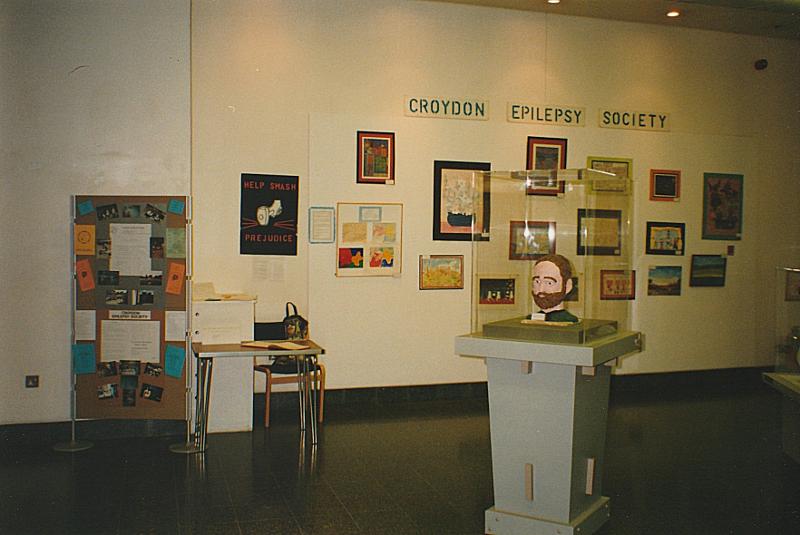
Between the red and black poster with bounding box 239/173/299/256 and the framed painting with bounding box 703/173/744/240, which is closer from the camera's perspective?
the red and black poster with bounding box 239/173/299/256

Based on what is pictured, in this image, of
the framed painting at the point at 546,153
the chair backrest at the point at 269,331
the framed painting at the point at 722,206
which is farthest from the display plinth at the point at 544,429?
the framed painting at the point at 722,206

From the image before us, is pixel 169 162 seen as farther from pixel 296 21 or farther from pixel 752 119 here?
pixel 752 119

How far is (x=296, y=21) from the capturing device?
24.5 feet

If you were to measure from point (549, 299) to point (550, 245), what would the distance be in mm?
416

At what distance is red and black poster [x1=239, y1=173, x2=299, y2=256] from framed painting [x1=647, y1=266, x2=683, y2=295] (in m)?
3.93

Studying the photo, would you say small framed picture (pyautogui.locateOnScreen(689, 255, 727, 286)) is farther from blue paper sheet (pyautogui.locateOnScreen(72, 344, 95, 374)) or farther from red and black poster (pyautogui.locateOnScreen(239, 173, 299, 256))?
blue paper sheet (pyautogui.locateOnScreen(72, 344, 95, 374))

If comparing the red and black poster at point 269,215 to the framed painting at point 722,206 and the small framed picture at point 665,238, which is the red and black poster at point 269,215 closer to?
the small framed picture at point 665,238

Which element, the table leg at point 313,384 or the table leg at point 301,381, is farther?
the table leg at point 301,381

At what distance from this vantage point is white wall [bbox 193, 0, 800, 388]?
7.35 meters

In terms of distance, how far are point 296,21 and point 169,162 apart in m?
1.83

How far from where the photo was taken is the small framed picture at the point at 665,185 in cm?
891

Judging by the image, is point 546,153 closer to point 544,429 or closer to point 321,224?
point 321,224

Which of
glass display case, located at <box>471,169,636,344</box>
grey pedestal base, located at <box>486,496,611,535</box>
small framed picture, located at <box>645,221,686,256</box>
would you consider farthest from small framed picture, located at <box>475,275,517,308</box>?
small framed picture, located at <box>645,221,686,256</box>

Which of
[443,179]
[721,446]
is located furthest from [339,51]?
[721,446]
